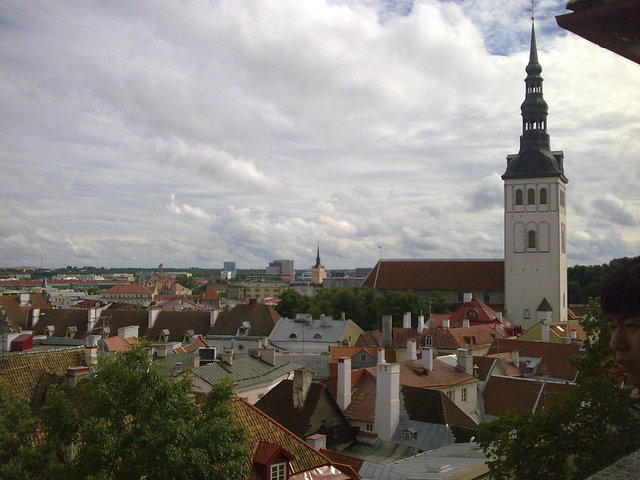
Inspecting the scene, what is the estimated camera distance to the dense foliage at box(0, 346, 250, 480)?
35.0ft

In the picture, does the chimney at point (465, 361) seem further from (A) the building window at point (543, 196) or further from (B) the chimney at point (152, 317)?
(A) the building window at point (543, 196)

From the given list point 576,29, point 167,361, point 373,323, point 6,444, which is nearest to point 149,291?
point 373,323

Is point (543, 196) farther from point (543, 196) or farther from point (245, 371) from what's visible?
point (245, 371)

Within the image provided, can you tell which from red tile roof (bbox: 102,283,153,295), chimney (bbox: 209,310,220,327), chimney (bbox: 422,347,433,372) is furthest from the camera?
red tile roof (bbox: 102,283,153,295)

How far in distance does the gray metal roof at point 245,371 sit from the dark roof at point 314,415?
2.92 meters

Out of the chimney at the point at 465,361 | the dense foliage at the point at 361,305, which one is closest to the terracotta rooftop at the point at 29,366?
the chimney at the point at 465,361

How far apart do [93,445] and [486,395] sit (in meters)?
24.6

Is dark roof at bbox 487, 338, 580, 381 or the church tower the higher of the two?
the church tower

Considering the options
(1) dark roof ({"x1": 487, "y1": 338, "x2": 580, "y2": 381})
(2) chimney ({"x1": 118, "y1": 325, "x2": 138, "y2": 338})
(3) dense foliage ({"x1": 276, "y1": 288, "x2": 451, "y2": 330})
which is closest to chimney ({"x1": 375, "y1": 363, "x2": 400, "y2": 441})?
(1) dark roof ({"x1": 487, "y1": 338, "x2": 580, "y2": 381})

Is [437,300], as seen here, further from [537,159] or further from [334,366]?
[334,366]

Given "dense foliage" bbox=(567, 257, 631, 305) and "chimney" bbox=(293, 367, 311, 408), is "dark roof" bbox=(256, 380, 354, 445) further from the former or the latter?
"dense foliage" bbox=(567, 257, 631, 305)

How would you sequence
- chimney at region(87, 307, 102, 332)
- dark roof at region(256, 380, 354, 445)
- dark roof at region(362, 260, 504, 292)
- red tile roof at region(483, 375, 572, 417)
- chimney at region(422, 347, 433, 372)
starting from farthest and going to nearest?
dark roof at region(362, 260, 504, 292) → chimney at region(87, 307, 102, 332) → chimney at region(422, 347, 433, 372) → red tile roof at region(483, 375, 572, 417) → dark roof at region(256, 380, 354, 445)

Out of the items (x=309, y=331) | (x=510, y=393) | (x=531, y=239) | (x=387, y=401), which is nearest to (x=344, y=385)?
(x=387, y=401)

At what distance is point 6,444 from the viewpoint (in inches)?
469
